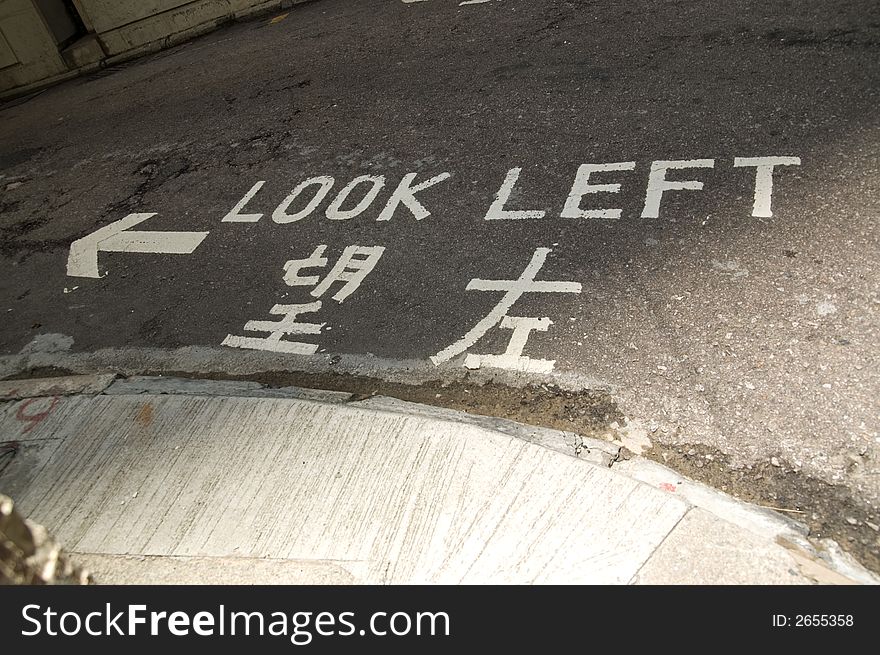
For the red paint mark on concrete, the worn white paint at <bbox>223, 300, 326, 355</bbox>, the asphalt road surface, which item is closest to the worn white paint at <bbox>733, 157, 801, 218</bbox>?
the asphalt road surface

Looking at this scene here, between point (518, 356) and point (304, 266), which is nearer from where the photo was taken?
point (518, 356)

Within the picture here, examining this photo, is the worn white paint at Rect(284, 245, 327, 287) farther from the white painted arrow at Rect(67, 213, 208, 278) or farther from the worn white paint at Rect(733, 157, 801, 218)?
the worn white paint at Rect(733, 157, 801, 218)

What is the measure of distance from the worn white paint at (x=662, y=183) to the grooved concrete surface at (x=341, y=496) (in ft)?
6.47

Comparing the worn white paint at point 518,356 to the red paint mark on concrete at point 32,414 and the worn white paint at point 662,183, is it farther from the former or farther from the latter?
the red paint mark on concrete at point 32,414

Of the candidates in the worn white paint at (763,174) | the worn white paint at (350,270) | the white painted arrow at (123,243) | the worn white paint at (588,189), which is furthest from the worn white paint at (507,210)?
the white painted arrow at (123,243)

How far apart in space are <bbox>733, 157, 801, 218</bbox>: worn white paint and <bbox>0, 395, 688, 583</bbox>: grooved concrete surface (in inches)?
81.6

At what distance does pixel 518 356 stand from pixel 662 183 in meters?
1.66

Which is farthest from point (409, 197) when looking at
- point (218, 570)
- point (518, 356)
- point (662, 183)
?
point (218, 570)

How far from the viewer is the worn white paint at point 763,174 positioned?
405 centimetres

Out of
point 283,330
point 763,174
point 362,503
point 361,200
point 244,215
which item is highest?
point 244,215

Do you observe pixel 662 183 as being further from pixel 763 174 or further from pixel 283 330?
pixel 283 330

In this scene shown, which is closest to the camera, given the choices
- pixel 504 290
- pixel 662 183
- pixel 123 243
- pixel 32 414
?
pixel 32 414

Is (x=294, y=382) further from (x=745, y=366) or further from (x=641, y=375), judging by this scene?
(x=745, y=366)

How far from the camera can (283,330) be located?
4172 mm
